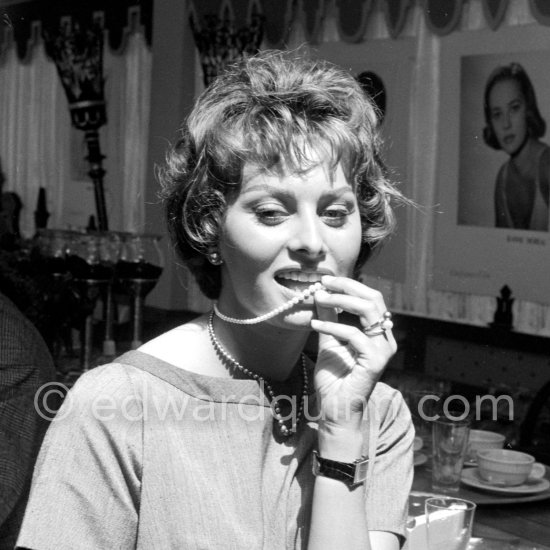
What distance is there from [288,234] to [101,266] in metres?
1.35

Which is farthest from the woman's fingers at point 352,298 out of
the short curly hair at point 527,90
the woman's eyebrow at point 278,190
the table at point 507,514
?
the short curly hair at point 527,90

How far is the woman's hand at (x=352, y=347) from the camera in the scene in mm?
1120

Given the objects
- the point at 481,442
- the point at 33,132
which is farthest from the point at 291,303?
the point at 33,132

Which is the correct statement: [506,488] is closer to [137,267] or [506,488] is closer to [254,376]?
[254,376]

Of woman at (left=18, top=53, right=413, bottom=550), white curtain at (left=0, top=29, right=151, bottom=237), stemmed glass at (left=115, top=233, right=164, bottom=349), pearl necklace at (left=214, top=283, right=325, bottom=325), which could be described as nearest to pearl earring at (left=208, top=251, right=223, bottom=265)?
woman at (left=18, top=53, right=413, bottom=550)

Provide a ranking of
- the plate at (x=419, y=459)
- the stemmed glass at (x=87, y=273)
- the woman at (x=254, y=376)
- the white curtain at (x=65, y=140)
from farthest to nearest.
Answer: the white curtain at (x=65, y=140) < the stemmed glass at (x=87, y=273) < the plate at (x=419, y=459) < the woman at (x=254, y=376)

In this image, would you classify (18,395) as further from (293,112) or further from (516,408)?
(516,408)

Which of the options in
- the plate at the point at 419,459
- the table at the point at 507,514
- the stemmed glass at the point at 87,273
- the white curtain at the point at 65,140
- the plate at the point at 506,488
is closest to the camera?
the table at the point at 507,514

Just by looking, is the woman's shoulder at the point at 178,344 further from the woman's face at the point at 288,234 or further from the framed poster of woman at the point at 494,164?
the framed poster of woman at the point at 494,164

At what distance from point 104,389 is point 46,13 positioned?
2.55 metres

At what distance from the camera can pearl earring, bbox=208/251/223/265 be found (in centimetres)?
125

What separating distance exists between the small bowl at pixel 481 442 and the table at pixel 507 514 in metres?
0.19

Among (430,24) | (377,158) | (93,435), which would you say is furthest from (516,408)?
(93,435)

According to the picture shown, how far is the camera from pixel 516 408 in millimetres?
3648
